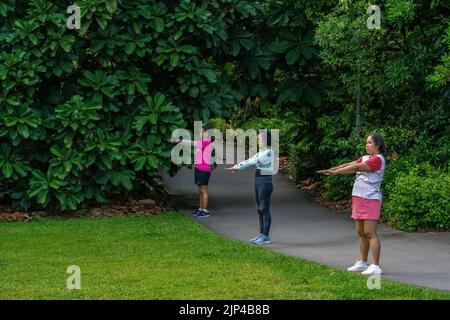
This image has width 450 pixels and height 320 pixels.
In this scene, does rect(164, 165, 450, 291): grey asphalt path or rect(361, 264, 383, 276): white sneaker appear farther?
rect(164, 165, 450, 291): grey asphalt path

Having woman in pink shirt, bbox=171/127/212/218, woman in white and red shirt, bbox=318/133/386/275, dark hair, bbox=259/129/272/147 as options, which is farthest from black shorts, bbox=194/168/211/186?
woman in white and red shirt, bbox=318/133/386/275

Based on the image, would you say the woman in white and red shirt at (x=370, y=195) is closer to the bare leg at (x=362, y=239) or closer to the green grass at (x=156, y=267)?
the bare leg at (x=362, y=239)

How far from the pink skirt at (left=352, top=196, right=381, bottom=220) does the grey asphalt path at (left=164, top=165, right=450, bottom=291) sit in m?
0.72

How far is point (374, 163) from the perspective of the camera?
10.4m

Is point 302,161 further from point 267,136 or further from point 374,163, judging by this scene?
point 374,163

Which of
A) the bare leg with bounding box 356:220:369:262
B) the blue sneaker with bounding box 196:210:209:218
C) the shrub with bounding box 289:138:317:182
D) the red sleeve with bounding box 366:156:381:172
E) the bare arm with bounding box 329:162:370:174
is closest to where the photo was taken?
the bare arm with bounding box 329:162:370:174

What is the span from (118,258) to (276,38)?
6.47 meters

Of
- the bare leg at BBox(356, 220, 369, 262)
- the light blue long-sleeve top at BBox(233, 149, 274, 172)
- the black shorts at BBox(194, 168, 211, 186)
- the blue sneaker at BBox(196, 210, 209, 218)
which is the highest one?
the light blue long-sleeve top at BBox(233, 149, 274, 172)

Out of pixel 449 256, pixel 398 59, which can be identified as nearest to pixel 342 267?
pixel 449 256

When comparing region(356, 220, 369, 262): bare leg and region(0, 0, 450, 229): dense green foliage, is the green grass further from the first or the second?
region(0, 0, 450, 229): dense green foliage

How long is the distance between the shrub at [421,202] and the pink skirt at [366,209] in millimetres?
3407

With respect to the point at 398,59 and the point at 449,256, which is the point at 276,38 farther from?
the point at 449,256

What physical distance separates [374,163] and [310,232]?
3.73 m

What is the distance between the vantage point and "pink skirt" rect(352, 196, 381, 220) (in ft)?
34.0
